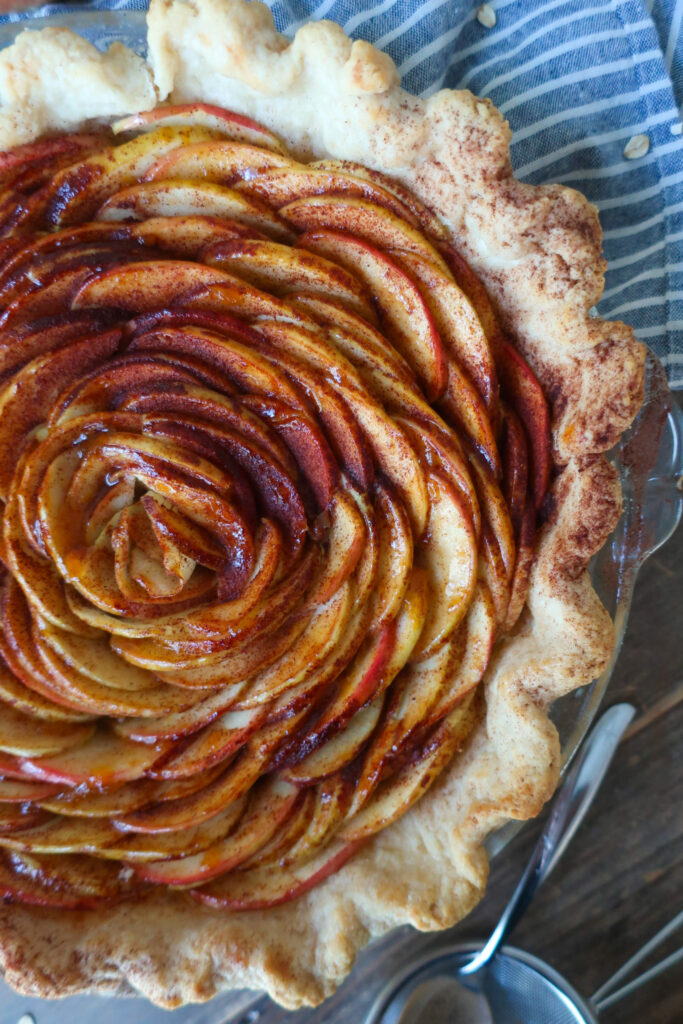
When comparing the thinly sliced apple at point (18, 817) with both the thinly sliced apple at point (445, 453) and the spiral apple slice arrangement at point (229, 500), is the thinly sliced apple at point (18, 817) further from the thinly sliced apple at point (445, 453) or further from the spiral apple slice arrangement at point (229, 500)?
the thinly sliced apple at point (445, 453)

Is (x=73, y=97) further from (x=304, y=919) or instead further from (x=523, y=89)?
(x=304, y=919)

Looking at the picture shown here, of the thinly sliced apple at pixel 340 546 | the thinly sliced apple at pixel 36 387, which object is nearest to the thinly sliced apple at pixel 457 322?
the thinly sliced apple at pixel 340 546

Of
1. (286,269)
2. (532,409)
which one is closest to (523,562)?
(532,409)

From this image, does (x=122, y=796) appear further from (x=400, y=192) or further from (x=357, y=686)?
(x=400, y=192)

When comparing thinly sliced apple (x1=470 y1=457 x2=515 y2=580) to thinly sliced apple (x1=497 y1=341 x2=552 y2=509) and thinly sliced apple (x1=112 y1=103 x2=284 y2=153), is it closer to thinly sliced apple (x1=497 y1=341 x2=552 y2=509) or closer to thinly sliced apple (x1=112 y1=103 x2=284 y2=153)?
thinly sliced apple (x1=497 y1=341 x2=552 y2=509)

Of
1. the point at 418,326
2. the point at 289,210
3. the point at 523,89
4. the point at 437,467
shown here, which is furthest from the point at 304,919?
the point at 523,89

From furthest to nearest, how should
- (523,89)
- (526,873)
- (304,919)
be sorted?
1. (526,873)
2. (523,89)
3. (304,919)

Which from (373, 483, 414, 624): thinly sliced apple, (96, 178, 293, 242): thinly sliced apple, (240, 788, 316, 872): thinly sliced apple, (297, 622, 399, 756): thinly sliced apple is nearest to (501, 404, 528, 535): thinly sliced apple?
(373, 483, 414, 624): thinly sliced apple
